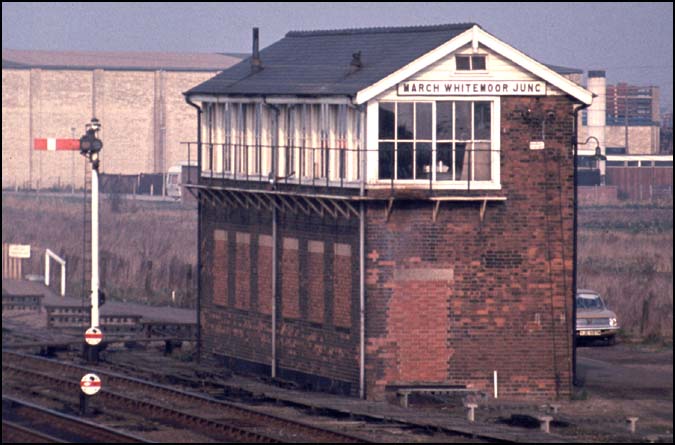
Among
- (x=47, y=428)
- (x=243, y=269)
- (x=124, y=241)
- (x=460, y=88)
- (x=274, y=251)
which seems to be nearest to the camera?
(x=47, y=428)

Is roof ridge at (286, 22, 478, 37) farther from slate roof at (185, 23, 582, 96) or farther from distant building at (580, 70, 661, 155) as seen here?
distant building at (580, 70, 661, 155)

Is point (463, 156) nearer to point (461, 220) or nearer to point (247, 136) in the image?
point (461, 220)

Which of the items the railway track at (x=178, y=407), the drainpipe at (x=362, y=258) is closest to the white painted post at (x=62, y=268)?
the railway track at (x=178, y=407)

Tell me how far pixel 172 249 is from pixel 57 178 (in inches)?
1299

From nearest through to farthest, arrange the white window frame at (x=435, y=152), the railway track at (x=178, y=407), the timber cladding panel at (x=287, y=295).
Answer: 1. the railway track at (x=178, y=407)
2. the white window frame at (x=435, y=152)
3. the timber cladding panel at (x=287, y=295)

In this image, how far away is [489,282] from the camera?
81.1 ft

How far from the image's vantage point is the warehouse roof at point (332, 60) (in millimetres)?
25016

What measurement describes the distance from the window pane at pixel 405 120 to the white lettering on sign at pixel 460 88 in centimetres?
26

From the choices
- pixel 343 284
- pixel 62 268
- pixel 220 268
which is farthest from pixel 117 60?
pixel 343 284

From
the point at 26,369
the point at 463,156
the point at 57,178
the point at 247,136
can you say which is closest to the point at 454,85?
the point at 463,156

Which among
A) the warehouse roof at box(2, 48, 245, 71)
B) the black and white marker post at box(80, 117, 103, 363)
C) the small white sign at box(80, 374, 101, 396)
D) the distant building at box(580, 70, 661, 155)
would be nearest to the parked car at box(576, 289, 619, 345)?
the black and white marker post at box(80, 117, 103, 363)

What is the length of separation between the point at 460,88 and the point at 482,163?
54.5 inches

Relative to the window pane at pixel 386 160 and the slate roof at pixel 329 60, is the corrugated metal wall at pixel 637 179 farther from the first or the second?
the window pane at pixel 386 160

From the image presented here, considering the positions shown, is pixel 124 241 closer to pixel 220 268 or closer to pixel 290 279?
pixel 220 268
